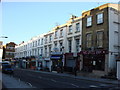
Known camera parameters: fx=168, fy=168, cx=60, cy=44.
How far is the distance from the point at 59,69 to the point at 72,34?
27.1 ft

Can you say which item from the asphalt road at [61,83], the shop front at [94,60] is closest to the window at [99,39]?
the shop front at [94,60]

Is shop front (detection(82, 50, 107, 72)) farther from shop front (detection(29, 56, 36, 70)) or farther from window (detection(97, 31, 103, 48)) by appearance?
shop front (detection(29, 56, 36, 70))

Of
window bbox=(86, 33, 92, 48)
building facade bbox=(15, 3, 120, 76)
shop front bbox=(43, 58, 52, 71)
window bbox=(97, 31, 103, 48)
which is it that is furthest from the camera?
shop front bbox=(43, 58, 52, 71)

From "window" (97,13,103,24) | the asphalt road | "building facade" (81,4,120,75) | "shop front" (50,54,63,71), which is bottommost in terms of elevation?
the asphalt road

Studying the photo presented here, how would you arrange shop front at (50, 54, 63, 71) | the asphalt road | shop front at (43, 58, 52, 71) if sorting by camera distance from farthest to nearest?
shop front at (43, 58, 52, 71)
shop front at (50, 54, 63, 71)
the asphalt road

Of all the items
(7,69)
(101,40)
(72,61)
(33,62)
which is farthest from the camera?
(33,62)

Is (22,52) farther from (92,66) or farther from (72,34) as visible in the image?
(92,66)

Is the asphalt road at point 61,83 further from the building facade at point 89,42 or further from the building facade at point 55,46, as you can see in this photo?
the building facade at point 55,46

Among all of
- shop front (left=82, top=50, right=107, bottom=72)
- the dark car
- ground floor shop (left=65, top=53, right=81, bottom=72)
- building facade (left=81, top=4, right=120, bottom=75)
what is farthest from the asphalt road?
the dark car

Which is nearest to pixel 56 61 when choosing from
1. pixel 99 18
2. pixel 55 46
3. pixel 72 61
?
pixel 55 46

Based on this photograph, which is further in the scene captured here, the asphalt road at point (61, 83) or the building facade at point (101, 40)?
the building facade at point (101, 40)

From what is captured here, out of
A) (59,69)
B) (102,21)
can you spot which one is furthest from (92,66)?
(59,69)

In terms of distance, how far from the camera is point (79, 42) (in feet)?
109

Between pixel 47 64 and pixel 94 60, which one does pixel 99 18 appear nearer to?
pixel 94 60
